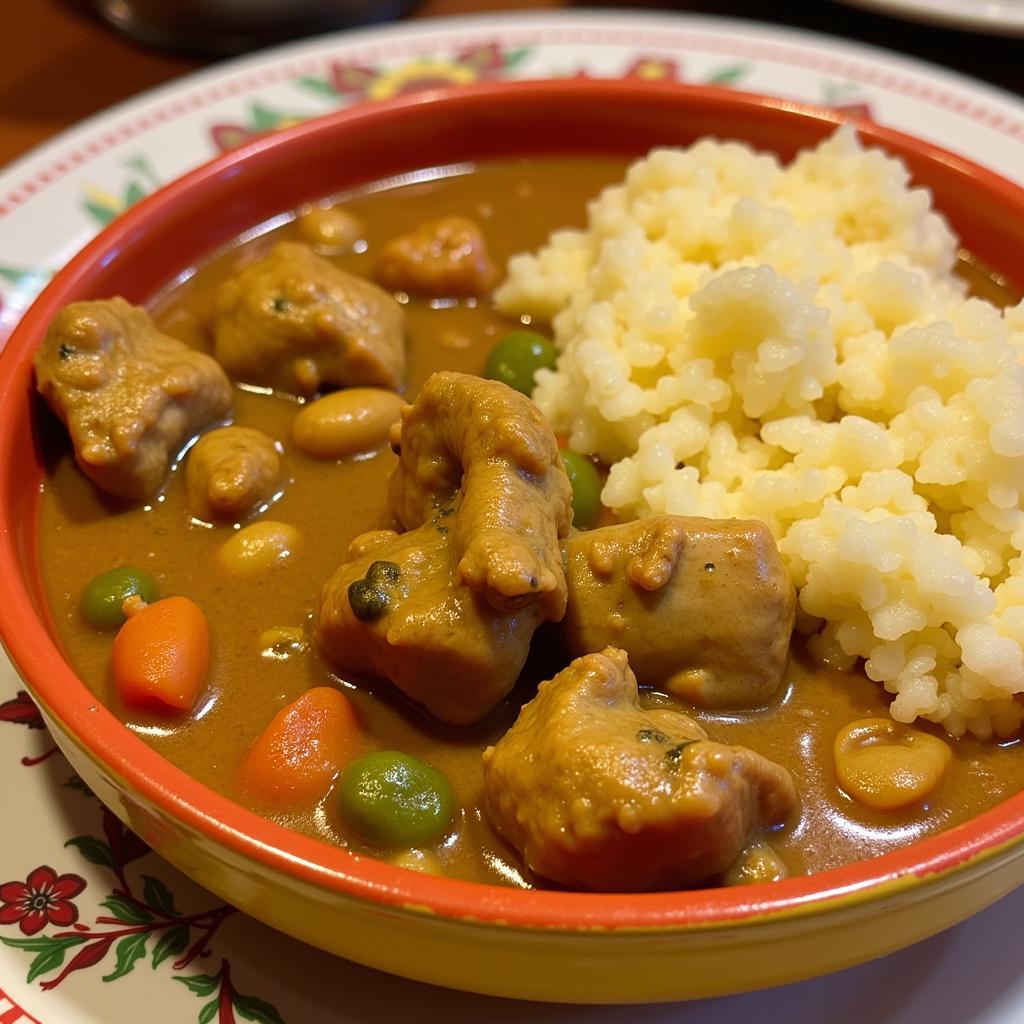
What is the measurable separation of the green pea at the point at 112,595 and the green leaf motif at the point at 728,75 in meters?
3.07

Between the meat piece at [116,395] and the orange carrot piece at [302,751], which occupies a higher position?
the meat piece at [116,395]

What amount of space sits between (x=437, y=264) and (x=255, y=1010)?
2.16 m

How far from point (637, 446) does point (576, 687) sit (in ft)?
3.11

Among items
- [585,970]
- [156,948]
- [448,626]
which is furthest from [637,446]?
[156,948]

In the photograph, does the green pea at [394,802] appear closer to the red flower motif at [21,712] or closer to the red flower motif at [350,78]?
the red flower motif at [21,712]

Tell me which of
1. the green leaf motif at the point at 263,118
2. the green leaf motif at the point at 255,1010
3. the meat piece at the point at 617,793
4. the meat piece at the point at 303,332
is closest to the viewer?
the meat piece at the point at 617,793

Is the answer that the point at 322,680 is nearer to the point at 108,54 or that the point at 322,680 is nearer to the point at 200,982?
the point at 200,982

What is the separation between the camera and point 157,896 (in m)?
2.32

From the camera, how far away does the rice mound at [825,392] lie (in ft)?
7.89

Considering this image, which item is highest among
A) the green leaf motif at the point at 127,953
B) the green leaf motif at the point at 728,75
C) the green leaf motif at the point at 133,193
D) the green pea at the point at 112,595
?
the green leaf motif at the point at 728,75

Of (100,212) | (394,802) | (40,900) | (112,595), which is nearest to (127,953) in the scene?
(40,900)

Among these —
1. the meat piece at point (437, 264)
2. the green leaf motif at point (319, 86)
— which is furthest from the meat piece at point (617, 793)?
the green leaf motif at point (319, 86)

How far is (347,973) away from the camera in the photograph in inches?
86.7

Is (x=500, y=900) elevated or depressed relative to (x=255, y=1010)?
elevated
